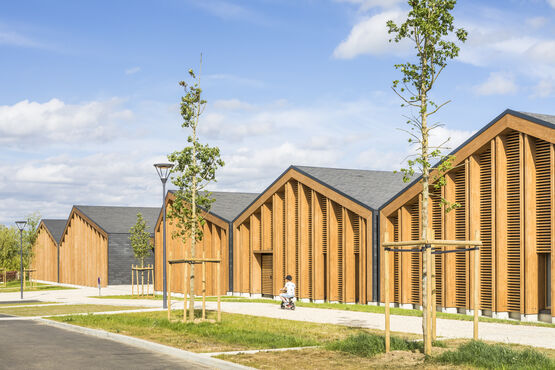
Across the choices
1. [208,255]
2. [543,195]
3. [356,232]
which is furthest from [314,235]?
[543,195]

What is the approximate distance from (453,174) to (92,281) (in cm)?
4544

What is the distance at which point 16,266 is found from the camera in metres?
69.4

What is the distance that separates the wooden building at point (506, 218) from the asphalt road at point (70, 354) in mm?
12453

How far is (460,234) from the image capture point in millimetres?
26188

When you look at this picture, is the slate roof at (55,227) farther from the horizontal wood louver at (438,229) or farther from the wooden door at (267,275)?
the horizontal wood louver at (438,229)

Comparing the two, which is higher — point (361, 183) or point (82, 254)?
point (361, 183)

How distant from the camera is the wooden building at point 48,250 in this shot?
7525 cm

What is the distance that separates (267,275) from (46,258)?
156 ft

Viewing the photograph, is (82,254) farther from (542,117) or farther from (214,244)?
(542,117)

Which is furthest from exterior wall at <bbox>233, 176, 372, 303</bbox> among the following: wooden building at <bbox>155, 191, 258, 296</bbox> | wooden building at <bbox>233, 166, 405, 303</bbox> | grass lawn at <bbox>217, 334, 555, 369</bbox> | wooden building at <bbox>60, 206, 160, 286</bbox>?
wooden building at <bbox>60, 206, 160, 286</bbox>

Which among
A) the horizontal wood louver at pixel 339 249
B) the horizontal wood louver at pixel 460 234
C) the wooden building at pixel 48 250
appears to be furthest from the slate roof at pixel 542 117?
the wooden building at pixel 48 250

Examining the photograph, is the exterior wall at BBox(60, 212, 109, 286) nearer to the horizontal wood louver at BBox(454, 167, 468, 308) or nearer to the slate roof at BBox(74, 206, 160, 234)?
the slate roof at BBox(74, 206, 160, 234)

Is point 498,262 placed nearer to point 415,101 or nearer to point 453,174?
point 453,174

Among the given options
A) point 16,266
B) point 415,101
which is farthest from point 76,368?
point 16,266
